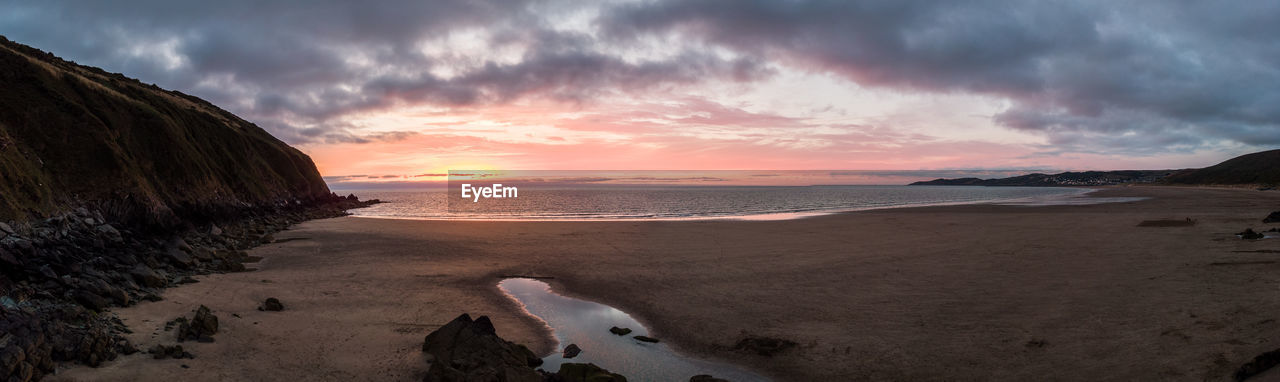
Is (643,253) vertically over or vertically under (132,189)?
under

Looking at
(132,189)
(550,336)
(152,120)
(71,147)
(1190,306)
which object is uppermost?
(152,120)

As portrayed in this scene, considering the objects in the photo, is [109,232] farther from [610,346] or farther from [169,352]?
[610,346]

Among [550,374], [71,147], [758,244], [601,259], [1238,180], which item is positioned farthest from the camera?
[1238,180]

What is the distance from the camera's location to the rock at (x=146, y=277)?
1495cm

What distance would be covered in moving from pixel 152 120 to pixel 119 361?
3040cm

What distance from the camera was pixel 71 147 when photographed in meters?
22.9

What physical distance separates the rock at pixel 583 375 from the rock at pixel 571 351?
178 centimetres

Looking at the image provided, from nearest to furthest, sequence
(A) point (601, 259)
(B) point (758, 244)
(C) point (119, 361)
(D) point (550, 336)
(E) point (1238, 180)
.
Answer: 1. (C) point (119, 361)
2. (D) point (550, 336)
3. (A) point (601, 259)
4. (B) point (758, 244)
5. (E) point (1238, 180)

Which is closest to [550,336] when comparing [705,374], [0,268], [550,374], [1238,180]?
[550,374]

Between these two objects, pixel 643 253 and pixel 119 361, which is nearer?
pixel 119 361

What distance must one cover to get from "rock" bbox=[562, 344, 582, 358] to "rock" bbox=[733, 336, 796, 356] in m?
3.45

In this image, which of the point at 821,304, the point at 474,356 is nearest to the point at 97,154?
the point at 474,356

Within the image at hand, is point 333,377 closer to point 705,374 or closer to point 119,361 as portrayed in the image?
point 119,361

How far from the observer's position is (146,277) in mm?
14984
